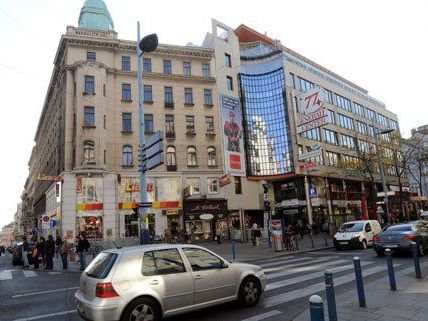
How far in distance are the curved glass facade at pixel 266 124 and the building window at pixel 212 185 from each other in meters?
5.80

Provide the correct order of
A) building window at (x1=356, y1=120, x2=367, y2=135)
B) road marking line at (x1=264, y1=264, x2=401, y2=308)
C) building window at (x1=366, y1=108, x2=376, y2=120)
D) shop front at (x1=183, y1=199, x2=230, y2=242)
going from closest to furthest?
road marking line at (x1=264, y1=264, x2=401, y2=308), shop front at (x1=183, y1=199, x2=230, y2=242), building window at (x1=356, y1=120, x2=367, y2=135), building window at (x1=366, y1=108, x2=376, y2=120)

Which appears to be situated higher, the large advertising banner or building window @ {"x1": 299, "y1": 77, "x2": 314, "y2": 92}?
building window @ {"x1": 299, "y1": 77, "x2": 314, "y2": 92}

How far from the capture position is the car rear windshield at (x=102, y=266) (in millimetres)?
6346

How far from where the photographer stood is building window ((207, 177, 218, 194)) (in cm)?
3703

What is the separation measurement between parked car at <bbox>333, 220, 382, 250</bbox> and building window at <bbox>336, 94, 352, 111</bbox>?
36.4 metres

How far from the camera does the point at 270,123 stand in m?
44.1

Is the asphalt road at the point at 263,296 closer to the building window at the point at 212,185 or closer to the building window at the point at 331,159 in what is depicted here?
the building window at the point at 212,185

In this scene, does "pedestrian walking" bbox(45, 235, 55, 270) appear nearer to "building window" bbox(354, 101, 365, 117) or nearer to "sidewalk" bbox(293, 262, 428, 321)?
"sidewalk" bbox(293, 262, 428, 321)

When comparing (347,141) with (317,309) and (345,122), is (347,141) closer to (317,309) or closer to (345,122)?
(345,122)

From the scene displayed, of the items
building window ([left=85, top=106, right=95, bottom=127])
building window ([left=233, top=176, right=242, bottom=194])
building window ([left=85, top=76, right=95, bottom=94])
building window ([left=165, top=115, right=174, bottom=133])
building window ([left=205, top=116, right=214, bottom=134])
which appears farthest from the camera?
building window ([left=233, top=176, right=242, bottom=194])

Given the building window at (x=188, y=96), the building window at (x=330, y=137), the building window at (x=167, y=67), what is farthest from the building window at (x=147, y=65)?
the building window at (x=330, y=137)

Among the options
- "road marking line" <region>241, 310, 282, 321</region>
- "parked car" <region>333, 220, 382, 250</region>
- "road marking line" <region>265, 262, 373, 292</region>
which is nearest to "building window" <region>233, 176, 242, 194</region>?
"parked car" <region>333, 220, 382, 250</region>

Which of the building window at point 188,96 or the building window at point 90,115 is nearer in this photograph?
the building window at point 90,115

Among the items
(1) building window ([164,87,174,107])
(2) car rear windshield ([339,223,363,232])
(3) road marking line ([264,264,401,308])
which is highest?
(1) building window ([164,87,174,107])
